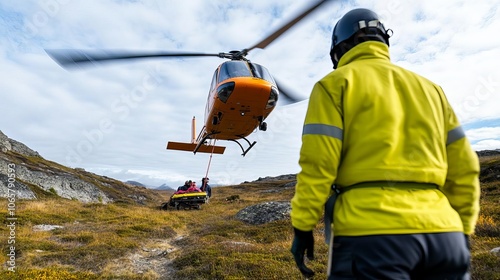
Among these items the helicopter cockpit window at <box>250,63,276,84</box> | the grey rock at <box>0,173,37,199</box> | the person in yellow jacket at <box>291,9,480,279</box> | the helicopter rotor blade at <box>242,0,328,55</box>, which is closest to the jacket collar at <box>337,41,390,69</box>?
the person in yellow jacket at <box>291,9,480,279</box>

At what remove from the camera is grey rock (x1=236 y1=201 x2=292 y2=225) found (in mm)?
14664

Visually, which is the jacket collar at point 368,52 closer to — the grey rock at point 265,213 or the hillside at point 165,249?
the hillside at point 165,249

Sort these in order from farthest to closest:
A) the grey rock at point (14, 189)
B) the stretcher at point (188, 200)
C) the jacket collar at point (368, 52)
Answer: the grey rock at point (14, 189) → the stretcher at point (188, 200) → the jacket collar at point (368, 52)

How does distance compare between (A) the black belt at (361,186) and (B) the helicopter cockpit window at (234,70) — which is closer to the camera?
(A) the black belt at (361,186)

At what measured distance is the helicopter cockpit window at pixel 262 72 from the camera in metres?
12.1

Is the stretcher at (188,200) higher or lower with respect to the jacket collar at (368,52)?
lower

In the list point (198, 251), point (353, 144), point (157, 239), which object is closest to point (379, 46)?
point (353, 144)

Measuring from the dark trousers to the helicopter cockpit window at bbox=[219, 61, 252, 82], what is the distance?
33.5 feet

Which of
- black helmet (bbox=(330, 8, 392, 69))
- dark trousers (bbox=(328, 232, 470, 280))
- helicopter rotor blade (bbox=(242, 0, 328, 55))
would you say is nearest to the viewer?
dark trousers (bbox=(328, 232, 470, 280))

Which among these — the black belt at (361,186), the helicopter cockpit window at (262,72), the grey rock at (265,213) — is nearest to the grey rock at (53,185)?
the grey rock at (265,213)

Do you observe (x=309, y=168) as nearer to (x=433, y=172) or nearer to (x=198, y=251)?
(x=433, y=172)

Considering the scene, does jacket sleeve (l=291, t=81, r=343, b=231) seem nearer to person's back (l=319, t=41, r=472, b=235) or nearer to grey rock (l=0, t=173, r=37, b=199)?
person's back (l=319, t=41, r=472, b=235)

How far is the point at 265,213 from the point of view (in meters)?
15.4

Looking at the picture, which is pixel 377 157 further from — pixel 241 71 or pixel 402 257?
pixel 241 71
